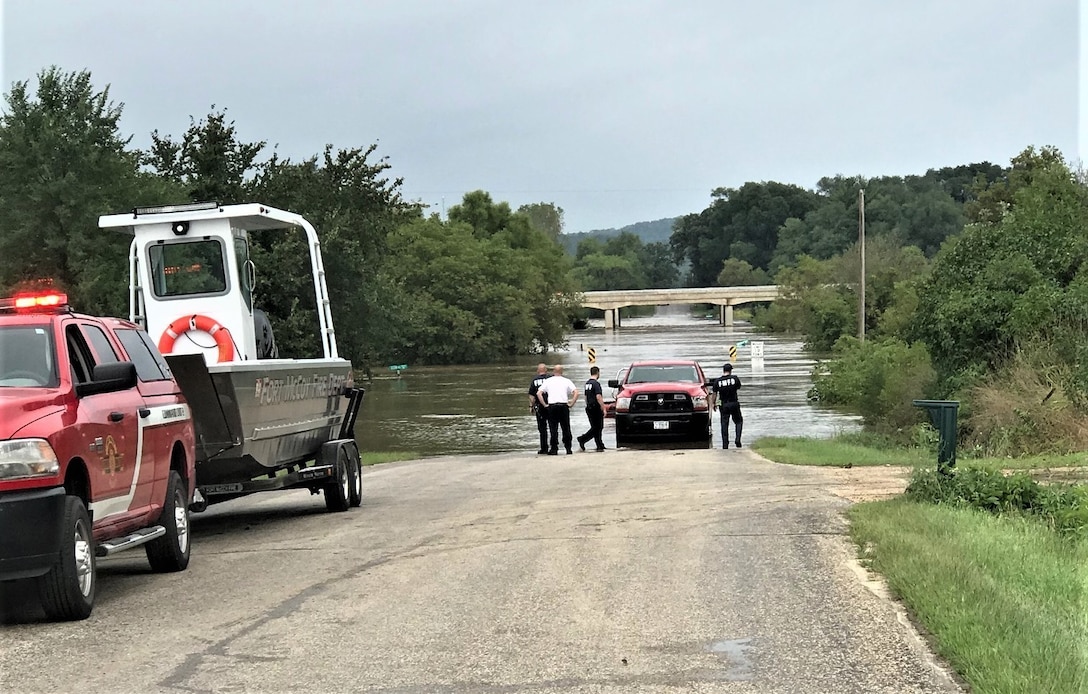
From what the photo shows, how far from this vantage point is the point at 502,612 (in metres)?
8.23

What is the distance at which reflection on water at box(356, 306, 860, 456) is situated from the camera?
3609 cm

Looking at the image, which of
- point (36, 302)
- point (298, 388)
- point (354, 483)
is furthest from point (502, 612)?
point (354, 483)

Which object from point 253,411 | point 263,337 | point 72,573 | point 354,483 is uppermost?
point 263,337

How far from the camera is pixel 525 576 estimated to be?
9.46 meters

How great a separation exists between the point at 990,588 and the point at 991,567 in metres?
0.82

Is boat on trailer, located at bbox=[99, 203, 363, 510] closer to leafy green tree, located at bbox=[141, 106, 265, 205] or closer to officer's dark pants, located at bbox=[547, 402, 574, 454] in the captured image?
officer's dark pants, located at bbox=[547, 402, 574, 454]

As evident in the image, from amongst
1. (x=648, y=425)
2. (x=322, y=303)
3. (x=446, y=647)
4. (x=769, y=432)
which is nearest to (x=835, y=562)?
(x=446, y=647)

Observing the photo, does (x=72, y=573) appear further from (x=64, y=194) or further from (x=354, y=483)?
(x=64, y=194)

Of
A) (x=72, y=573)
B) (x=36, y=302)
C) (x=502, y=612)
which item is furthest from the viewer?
(x=36, y=302)

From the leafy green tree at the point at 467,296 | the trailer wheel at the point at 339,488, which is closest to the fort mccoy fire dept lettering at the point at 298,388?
the trailer wheel at the point at 339,488

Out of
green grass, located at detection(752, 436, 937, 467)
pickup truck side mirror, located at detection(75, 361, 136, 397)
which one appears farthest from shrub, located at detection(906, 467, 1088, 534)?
pickup truck side mirror, located at detection(75, 361, 136, 397)

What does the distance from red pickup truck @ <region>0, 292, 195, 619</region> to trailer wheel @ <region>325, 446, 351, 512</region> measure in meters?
3.64

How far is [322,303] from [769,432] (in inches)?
852

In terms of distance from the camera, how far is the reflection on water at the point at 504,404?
36.1 meters
